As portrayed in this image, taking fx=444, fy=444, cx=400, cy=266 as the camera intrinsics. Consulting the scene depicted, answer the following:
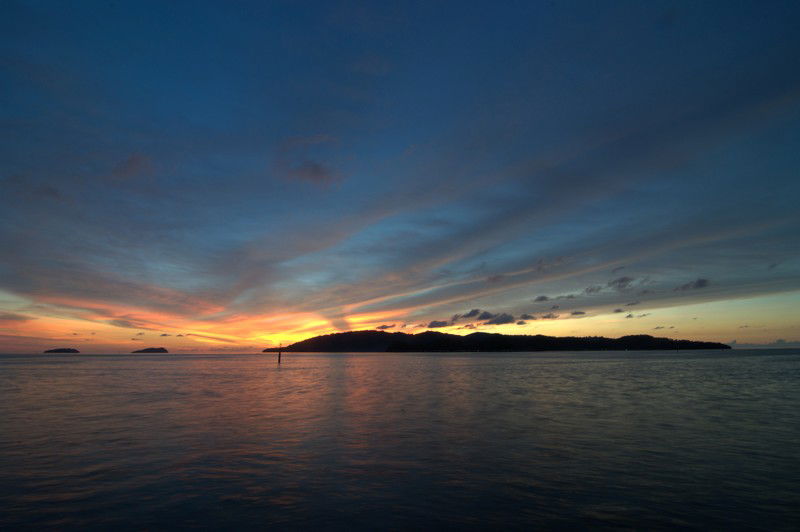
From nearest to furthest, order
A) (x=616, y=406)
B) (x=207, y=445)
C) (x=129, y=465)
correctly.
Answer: (x=129, y=465)
(x=207, y=445)
(x=616, y=406)

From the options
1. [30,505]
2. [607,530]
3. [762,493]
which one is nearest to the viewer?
[607,530]

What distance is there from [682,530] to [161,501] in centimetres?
1669

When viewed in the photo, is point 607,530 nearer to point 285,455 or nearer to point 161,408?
point 285,455

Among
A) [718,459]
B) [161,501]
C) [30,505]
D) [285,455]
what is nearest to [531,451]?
[718,459]

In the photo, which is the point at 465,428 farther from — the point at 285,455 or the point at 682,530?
the point at 682,530

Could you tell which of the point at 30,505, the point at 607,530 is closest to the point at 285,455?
the point at 30,505

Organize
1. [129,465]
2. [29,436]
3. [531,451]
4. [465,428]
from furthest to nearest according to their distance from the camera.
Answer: [465,428]
[29,436]
[531,451]
[129,465]

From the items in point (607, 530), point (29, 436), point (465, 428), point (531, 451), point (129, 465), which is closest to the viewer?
point (607, 530)

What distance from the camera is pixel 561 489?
1638 centimetres

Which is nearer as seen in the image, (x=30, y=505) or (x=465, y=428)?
(x=30, y=505)

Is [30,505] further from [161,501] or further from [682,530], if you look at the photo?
[682,530]

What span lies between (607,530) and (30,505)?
18522mm

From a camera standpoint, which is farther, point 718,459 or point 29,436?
point 29,436

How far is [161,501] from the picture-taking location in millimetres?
15445
